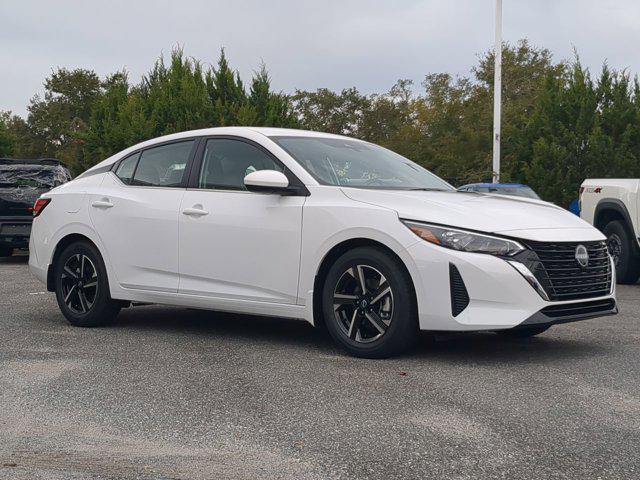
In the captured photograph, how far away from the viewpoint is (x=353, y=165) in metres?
7.28

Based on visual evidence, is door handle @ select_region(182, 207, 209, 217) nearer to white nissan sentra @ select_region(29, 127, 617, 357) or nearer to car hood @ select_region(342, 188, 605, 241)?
white nissan sentra @ select_region(29, 127, 617, 357)

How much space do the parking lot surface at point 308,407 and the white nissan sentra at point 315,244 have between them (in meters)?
0.35

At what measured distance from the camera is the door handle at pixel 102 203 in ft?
26.4

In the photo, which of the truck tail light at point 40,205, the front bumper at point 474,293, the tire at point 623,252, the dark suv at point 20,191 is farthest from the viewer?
the dark suv at point 20,191

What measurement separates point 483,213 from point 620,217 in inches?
296

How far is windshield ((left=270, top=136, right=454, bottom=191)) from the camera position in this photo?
705 cm

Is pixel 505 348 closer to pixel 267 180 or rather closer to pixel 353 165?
pixel 353 165

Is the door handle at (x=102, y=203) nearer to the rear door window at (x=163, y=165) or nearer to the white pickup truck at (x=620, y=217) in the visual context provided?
the rear door window at (x=163, y=165)

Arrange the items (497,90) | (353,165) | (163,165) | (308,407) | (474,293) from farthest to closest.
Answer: (497,90)
(163,165)
(353,165)
(474,293)
(308,407)

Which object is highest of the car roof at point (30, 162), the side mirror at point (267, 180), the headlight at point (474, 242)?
the car roof at point (30, 162)

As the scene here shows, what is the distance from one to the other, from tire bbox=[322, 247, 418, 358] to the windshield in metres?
0.74

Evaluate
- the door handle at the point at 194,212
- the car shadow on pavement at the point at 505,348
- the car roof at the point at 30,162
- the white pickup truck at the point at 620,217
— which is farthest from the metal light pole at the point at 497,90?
the door handle at the point at 194,212

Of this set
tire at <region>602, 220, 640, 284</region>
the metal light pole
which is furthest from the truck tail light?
the metal light pole

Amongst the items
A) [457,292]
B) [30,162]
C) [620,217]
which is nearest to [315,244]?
[457,292]
